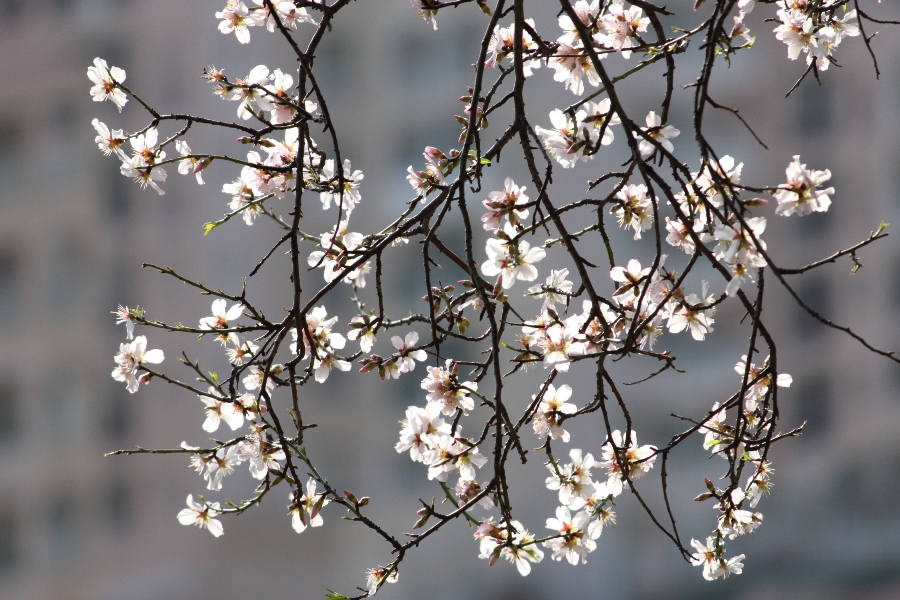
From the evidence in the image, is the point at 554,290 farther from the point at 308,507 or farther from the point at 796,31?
the point at 796,31

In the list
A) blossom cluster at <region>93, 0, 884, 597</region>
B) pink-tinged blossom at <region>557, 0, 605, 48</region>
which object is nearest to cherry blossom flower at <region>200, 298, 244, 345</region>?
blossom cluster at <region>93, 0, 884, 597</region>

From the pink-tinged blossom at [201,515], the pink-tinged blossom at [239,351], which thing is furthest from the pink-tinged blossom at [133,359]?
the pink-tinged blossom at [201,515]

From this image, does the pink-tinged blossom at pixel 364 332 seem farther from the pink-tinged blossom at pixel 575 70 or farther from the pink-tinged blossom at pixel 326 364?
the pink-tinged blossom at pixel 575 70

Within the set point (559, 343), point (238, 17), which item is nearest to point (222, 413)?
point (559, 343)

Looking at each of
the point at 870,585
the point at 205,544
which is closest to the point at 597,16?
the point at 205,544

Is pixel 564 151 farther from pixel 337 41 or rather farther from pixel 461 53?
pixel 337 41

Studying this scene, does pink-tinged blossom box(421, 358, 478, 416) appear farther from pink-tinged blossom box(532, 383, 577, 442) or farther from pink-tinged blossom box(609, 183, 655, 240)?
pink-tinged blossom box(609, 183, 655, 240)
